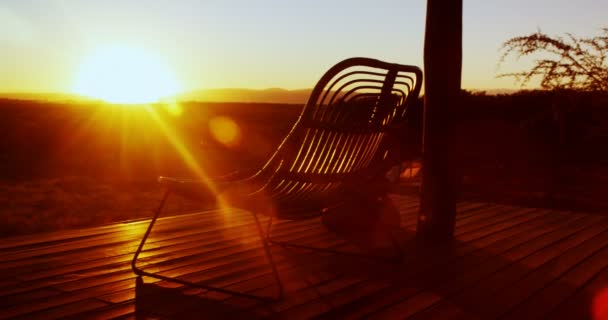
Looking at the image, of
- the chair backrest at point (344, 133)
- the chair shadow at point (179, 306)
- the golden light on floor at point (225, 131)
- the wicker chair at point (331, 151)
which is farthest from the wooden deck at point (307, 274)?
the golden light on floor at point (225, 131)

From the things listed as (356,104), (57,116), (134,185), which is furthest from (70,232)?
(57,116)

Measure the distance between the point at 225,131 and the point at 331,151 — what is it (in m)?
20.3

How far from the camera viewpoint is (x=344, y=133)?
2404 mm

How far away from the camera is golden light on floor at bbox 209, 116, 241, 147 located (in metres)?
20.0

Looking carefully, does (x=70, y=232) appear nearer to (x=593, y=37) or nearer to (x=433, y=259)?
(x=433, y=259)

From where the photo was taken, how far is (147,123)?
26531mm

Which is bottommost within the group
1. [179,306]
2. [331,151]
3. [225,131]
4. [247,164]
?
[179,306]

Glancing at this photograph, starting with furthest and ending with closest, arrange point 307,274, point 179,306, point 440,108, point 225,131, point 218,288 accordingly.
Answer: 1. point 225,131
2. point 440,108
3. point 307,274
4. point 218,288
5. point 179,306

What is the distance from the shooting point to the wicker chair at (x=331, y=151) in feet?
7.36

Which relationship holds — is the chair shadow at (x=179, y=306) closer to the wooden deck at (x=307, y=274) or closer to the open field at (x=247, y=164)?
the wooden deck at (x=307, y=274)

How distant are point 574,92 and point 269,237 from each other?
3.36 meters

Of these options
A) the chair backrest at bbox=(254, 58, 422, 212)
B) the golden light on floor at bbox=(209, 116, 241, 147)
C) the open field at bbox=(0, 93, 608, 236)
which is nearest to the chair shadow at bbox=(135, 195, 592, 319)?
the chair backrest at bbox=(254, 58, 422, 212)

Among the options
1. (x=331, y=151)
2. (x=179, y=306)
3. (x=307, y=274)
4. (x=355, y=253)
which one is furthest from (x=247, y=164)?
(x=179, y=306)

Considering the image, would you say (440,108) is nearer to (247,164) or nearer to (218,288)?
(218,288)
